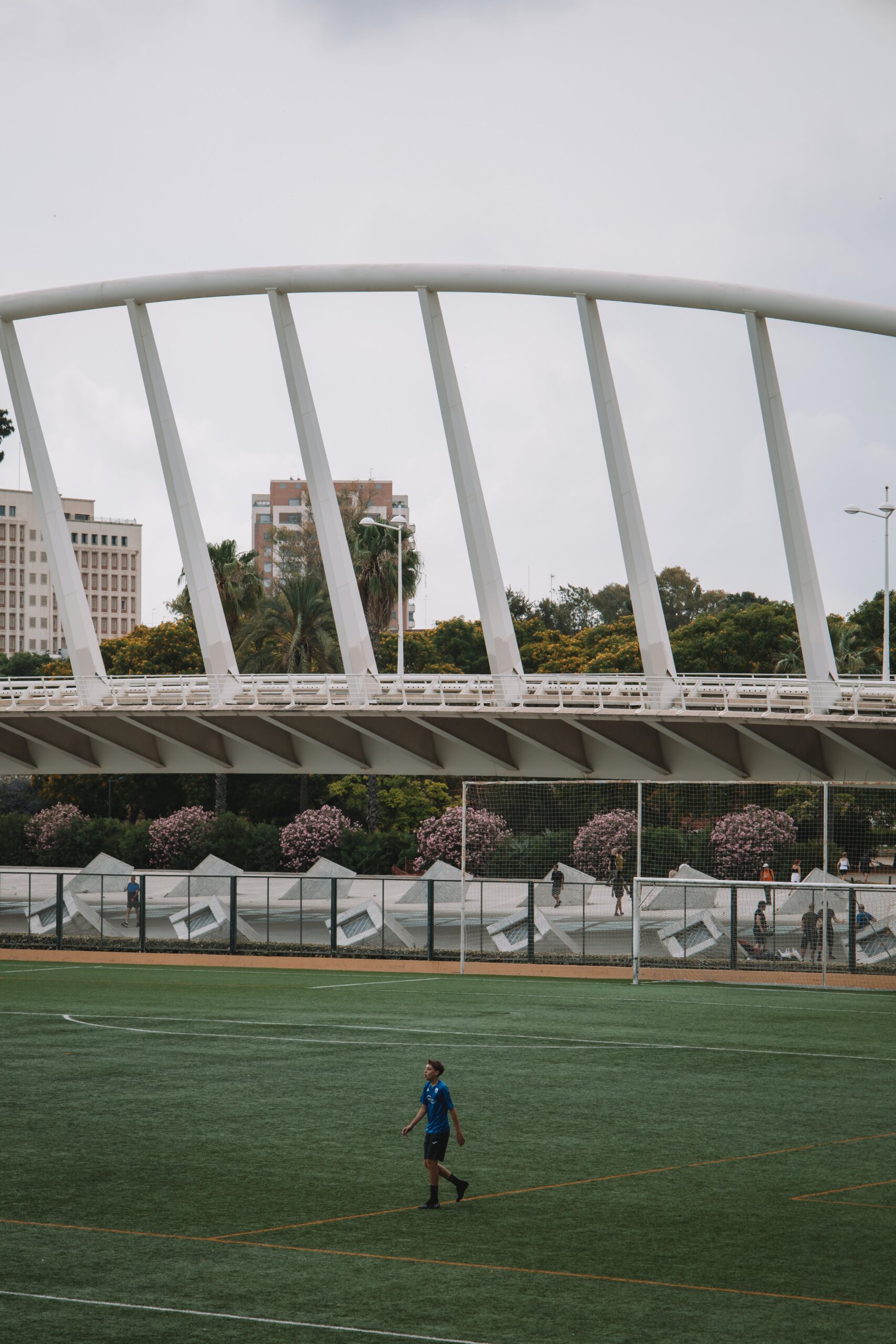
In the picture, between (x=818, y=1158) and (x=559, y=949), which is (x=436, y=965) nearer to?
(x=559, y=949)

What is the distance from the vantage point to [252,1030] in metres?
24.2

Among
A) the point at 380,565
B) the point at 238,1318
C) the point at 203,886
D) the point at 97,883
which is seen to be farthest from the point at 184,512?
the point at 238,1318

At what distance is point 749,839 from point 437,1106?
30.6 metres

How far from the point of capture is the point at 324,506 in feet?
177

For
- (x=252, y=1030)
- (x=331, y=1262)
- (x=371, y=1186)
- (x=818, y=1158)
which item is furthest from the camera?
(x=252, y=1030)

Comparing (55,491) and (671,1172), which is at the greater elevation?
(55,491)

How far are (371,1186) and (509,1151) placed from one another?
6.22 ft

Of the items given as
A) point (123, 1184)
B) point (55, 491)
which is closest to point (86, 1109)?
point (123, 1184)

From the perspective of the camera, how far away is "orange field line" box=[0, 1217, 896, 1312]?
955 centimetres

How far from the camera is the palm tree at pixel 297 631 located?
78938mm

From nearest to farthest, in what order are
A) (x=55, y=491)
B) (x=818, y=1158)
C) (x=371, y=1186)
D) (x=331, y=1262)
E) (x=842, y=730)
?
1. (x=331, y=1262)
2. (x=371, y=1186)
3. (x=818, y=1158)
4. (x=842, y=730)
5. (x=55, y=491)

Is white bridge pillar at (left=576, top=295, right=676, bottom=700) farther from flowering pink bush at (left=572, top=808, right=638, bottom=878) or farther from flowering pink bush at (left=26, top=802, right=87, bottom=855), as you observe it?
flowering pink bush at (left=26, top=802, right=87, bottom=855)

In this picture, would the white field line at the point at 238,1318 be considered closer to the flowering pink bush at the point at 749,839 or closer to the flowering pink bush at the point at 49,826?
the flowering pink bush at the point at 749,839

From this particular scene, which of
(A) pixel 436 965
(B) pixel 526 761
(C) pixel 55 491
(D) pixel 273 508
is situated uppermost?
(D) pixel 273 508
